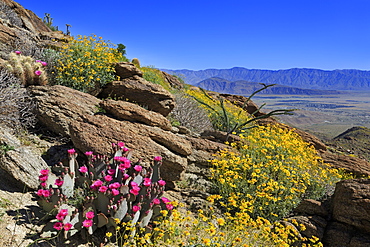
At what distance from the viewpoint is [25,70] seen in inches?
234

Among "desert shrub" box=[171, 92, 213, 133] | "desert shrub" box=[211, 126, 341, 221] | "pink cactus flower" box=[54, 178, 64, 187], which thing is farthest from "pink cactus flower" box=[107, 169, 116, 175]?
"desert shrub" box=[171, 92, 213, 133]

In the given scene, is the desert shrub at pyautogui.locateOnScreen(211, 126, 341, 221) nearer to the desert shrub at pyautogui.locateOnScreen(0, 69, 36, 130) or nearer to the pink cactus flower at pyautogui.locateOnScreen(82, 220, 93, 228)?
the pink cactus flower at pyautogui.locateOnScreen(82, 220, 93, 228)

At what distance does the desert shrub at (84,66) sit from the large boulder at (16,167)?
3.18m

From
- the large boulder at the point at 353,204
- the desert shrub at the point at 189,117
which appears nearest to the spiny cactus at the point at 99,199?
the large boulder at the point at 353,204

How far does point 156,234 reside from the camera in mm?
3352

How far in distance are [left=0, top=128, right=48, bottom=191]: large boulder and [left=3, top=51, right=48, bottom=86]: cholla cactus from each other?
2572mm

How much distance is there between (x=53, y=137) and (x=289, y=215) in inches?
189

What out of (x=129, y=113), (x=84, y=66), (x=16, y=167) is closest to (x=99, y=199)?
(x=16, y=167)

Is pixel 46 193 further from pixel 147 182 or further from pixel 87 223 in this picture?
pixel 147 182

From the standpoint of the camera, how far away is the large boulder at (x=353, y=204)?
4.53 m

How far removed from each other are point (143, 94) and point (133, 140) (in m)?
2.38

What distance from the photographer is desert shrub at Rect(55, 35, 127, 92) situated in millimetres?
6898

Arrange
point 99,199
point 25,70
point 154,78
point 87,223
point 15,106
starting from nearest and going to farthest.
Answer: point 87,223 → point 99,199 → point 15,106 → point 25,70 → point 154,78

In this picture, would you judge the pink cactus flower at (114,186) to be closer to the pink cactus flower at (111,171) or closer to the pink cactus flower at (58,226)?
the pink cactus flower at (111,171)
